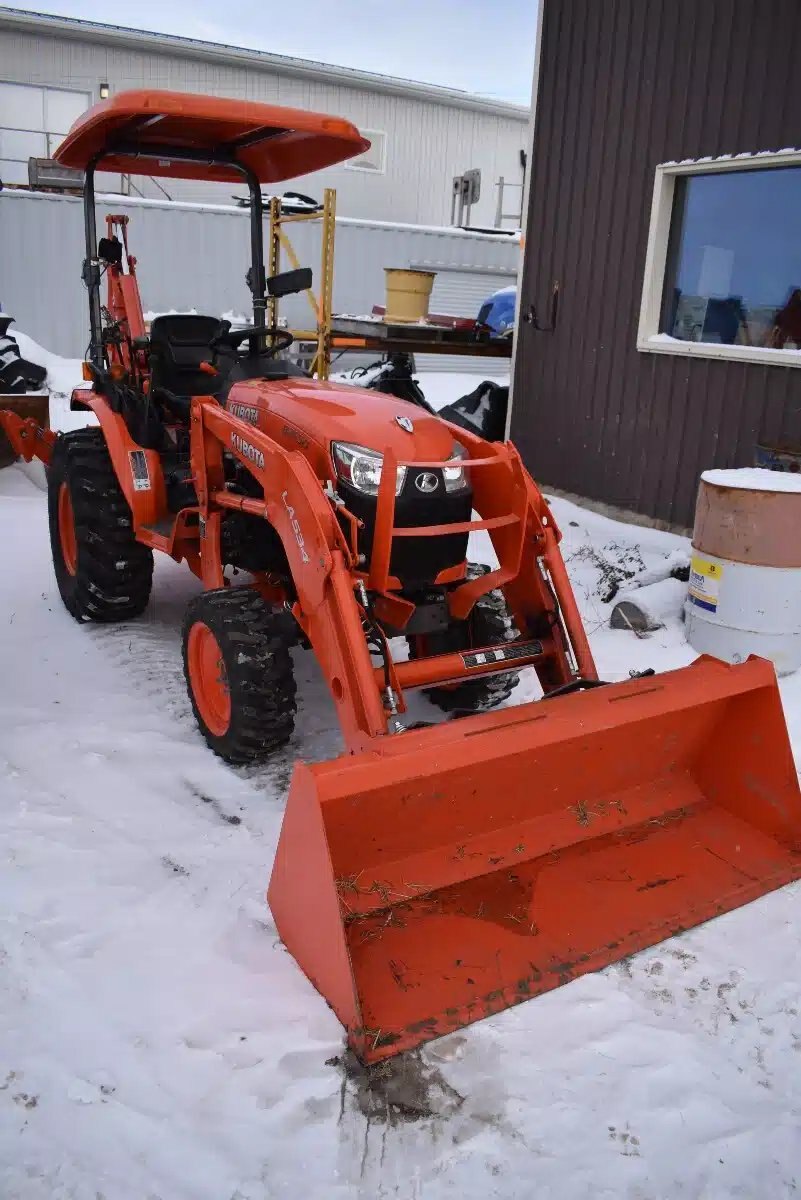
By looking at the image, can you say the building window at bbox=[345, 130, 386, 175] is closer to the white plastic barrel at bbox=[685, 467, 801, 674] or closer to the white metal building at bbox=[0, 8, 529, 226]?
the white metal building at bbox=[0, 8, 529, 226]

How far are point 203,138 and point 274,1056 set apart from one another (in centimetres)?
376

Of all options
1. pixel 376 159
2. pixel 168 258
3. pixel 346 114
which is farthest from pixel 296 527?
pixel 346 114

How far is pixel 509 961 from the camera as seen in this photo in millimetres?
2406

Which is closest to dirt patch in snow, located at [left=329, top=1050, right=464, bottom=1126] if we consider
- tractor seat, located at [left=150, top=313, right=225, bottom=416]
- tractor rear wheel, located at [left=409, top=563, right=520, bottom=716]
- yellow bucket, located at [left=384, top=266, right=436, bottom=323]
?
tractor rear wheel, located at [left=409, top=563, right=520, bottom=716]

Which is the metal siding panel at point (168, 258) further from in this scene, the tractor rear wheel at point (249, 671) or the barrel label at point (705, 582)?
the tractor rear wheel at point (249, 671)

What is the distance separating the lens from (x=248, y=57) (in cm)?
1622

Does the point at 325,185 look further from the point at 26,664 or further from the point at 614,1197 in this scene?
the point at 614,1197

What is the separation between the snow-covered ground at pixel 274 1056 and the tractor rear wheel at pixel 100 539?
1.45m

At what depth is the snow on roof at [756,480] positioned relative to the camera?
4.20 m

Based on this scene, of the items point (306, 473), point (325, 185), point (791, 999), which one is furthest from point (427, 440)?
point (325, 185)

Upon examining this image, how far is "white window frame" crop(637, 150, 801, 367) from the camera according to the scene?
213 inches

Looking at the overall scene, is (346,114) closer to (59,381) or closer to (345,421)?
(59,381)

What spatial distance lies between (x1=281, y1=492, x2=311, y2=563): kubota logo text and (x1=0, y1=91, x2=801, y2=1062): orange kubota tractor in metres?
0.01

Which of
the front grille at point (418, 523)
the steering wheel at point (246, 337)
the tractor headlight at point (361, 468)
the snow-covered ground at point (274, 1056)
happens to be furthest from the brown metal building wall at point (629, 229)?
the snow-covered ground at point (274, 1056)
